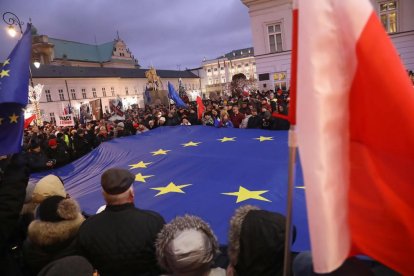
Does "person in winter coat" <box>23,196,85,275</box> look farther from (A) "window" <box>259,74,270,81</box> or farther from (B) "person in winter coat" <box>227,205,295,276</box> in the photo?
(A) "window" <box>259,74,270,81</box>

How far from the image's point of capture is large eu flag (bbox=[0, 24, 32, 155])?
248 cm

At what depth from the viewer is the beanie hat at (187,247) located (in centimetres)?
168

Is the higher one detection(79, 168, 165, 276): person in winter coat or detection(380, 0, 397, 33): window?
detection(380, 0, 397, 33): window

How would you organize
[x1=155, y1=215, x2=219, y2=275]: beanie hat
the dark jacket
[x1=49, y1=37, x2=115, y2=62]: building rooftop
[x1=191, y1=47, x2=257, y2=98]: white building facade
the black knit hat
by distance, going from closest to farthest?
[x1=155, y1=215, x2=219, y2=275]: beanie hat, the dark jacket, the black knit hat, [x1=49, y1=37, x2=115, y2=62]: building rooftop, [x1=191, y1=47, x2=257, y2=98]: white building facade

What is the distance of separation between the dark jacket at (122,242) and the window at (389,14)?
2454 centimetres

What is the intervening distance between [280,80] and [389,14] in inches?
343

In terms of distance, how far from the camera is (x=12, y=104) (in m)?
2.59

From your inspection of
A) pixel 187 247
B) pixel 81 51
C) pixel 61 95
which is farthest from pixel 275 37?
pixel 81 51

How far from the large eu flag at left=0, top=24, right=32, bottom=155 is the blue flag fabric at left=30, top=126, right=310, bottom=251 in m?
0.83

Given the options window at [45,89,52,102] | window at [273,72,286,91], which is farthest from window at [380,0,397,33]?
window at [45,89,52,102]

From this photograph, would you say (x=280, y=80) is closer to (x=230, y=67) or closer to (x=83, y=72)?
(x=83, y=72)

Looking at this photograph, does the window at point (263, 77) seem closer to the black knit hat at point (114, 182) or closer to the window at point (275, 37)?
the window at point (275, 37)

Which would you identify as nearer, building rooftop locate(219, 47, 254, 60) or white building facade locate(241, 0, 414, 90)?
white building facade locate(241, 0, 414, 90)

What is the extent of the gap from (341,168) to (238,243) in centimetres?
79
